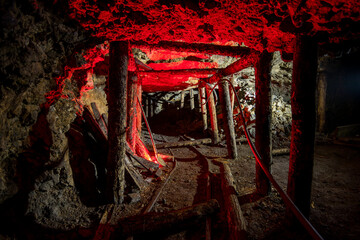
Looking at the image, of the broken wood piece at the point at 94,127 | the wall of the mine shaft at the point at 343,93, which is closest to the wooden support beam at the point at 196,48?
the broken wood piece at the point at 94,127

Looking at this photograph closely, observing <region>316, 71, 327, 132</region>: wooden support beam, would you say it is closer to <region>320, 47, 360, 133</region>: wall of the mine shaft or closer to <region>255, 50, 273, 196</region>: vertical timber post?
<region>320, 47, 360, 133</region>: wall of the mine shaft

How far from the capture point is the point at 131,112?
16.1ft

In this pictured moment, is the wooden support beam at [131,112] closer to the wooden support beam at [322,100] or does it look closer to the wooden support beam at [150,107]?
the wooden support beam at [150,107]

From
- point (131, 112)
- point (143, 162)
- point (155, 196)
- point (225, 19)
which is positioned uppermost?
point (225, 19)

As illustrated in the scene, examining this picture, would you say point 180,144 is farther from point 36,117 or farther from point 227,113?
point 36,117

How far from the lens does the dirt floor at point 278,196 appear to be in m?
2.46

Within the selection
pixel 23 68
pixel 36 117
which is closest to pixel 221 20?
pixel 23 68

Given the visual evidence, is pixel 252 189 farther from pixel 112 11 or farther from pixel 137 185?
pixel 112 11

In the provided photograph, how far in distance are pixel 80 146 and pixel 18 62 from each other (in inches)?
71.2

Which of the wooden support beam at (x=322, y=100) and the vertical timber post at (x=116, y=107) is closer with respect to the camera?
the vertical timber post at (x=116, y=107)

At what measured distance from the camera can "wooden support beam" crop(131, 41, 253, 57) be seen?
3.20m

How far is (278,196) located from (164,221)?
2341 mm

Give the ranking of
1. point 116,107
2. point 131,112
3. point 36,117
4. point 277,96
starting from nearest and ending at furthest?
point 36,117 → point 116,107 → point 131,112 → point 277,96

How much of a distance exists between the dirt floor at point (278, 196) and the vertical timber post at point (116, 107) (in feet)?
3.55
